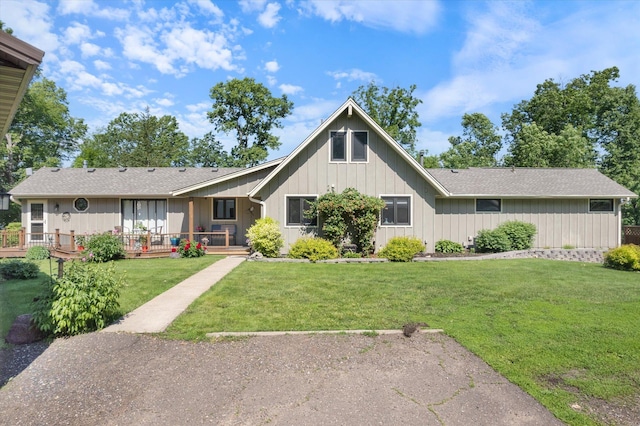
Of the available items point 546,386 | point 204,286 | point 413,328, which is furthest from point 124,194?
point 546,386

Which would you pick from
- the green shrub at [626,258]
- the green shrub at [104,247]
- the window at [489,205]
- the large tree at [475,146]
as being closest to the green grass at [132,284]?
the green shrub at [104,247]

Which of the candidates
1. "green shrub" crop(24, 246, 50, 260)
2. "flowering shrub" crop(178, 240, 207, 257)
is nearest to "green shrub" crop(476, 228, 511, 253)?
"flowering shrub" crop(178, 240, 207, 257)

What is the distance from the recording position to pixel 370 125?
15039 mm

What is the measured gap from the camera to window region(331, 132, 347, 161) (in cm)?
1522

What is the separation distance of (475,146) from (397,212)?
104 ft

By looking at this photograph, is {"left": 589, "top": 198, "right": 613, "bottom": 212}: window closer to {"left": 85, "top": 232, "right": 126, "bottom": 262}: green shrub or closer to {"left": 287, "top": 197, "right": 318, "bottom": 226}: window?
{"left": 287, "top": 197, "right": 318, "bottom": 226}: window

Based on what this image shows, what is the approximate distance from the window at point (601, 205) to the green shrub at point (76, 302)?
20552 millimetres

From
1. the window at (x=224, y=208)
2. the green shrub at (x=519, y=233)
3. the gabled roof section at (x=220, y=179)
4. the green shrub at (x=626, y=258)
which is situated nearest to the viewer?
the green shrub at (x=626, y=258)

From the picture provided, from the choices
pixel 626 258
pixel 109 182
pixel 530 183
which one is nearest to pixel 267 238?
pixel 109 182

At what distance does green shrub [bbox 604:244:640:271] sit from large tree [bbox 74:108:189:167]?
40.4m

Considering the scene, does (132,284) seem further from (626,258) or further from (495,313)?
(626,258)

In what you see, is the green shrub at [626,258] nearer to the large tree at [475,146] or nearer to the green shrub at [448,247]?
the green shrub at [448,247]

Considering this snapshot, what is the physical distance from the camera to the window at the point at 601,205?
17.3 m

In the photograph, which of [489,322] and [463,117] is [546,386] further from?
Result: [463,117]
